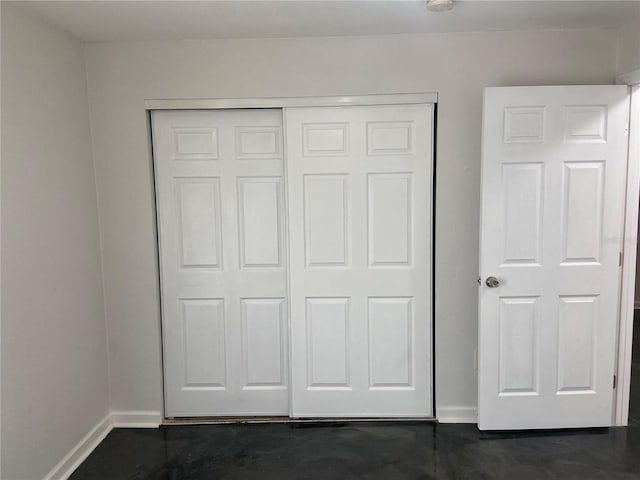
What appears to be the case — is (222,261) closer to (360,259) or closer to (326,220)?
(326,220)

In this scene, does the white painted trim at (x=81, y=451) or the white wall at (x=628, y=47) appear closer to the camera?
the white painted trim at (x=81, y=451)

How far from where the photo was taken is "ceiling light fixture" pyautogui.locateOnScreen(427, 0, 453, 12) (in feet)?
7.09

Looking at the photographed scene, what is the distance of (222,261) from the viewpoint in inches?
117

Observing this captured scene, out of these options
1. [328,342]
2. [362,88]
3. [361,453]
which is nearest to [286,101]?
[362,88]

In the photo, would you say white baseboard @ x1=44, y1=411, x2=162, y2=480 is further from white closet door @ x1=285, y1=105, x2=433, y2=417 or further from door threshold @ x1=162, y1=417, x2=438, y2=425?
white closet door @ x1=285, y1=105, x2=433, y2=417

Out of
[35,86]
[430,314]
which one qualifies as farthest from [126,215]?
[430,314]

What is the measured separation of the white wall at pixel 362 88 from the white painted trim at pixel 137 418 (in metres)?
0.67

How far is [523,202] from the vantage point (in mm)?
2676

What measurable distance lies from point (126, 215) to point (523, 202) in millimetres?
2350

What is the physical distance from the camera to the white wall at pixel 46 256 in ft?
6.97

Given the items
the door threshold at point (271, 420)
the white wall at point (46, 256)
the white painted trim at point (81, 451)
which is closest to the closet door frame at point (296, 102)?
the white wall at point (46, 256)

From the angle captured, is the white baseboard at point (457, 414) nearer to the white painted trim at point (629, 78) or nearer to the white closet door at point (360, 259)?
the white closet door at point (360, 259)

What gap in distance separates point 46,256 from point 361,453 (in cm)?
197

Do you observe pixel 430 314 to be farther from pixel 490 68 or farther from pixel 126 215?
pixel 126 215
